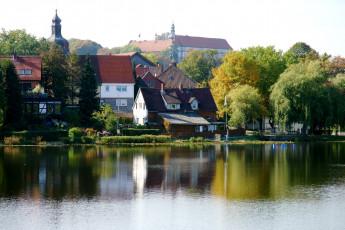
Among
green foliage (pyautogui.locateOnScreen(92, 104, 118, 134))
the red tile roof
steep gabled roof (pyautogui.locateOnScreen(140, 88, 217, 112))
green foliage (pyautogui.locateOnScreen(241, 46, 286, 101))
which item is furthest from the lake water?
green foliage (pyautogui.locateOnScreen(241, 46, 286, 101))

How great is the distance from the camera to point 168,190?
107 feet

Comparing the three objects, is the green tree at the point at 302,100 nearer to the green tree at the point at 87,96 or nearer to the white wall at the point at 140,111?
the white wall at the point at 140,111

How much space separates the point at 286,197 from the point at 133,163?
Answer: 18.2m

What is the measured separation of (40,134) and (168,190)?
3345 centimetres

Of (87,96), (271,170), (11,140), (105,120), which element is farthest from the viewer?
(87,96)

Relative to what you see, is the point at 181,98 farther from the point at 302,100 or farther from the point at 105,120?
the point at 302,100

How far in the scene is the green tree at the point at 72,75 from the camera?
7781 cm

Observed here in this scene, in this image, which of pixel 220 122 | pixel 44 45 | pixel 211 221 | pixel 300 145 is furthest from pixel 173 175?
pixel 44 45

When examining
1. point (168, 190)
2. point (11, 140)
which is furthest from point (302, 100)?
point (168, 190)

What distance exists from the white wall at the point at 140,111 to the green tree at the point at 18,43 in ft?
70.3

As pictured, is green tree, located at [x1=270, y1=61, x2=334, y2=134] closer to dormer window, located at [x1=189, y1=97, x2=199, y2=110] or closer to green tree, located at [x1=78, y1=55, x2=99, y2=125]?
dormer window, located at [x1=189, y1=97, x2=199, y2=110]

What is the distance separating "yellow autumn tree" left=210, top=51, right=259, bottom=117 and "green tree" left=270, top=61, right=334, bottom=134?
9202 mm

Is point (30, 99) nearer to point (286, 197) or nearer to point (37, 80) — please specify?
point (37, 80)

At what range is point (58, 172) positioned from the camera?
39.4 meters
